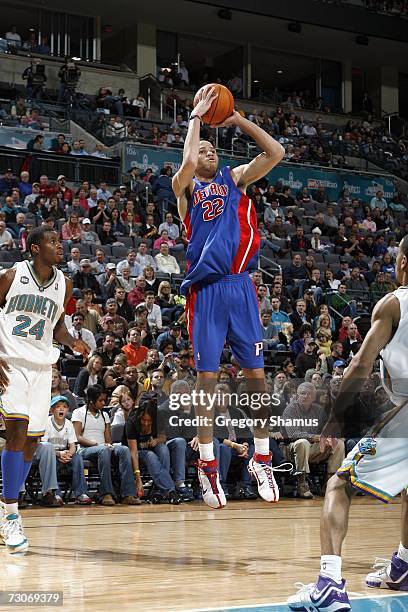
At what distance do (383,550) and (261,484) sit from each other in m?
1.16

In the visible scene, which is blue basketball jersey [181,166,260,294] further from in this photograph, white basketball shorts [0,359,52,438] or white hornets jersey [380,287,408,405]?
white hornets jersey [380,287,408,405]

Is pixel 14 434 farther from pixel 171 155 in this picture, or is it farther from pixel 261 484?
pixel 171 155

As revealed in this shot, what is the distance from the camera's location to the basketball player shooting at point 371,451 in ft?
13.1

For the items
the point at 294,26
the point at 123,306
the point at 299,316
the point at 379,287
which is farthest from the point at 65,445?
the point at 294,26

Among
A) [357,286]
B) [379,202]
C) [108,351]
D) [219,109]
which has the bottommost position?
[108,351]

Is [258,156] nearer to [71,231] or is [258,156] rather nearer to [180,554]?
[180,554]

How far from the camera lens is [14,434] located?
6.16 meters

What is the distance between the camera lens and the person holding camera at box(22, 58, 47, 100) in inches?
771

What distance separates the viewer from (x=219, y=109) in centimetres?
561

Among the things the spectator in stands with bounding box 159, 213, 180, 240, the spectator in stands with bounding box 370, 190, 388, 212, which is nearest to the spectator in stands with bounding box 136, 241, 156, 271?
the spectator in stands with bounding box 159, 213, 180, 240

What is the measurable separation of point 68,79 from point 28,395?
15749mm

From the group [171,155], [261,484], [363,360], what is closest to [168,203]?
[171,155]

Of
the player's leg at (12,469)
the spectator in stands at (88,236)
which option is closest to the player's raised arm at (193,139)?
the player's leg at (12,469)

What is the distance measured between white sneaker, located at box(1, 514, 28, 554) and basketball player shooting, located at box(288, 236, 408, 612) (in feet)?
7.97
